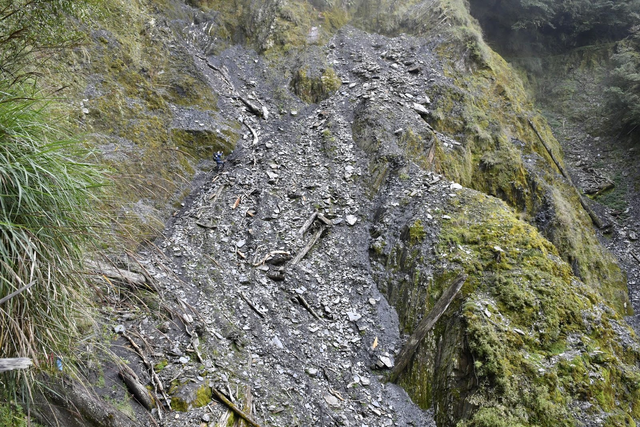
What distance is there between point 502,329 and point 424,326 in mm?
1476

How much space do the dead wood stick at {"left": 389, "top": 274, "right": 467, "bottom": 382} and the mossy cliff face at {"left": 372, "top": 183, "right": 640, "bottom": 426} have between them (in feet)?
0.43

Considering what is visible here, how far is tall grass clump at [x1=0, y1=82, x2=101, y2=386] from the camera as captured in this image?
2.88m

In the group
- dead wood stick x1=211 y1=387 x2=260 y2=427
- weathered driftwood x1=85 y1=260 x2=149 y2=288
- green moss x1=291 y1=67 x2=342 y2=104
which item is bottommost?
dead wood stick x1=211 y1=387 x2=260 y2=427

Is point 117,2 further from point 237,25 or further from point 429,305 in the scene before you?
point 429,305

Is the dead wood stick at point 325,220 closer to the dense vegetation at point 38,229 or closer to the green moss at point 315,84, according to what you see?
the green moss at point 315,84

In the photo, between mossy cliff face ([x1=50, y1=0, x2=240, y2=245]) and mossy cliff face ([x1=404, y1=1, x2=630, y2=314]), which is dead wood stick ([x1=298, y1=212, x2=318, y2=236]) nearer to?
mossy cliff face ([x1=50, y1=0, x2=240, y2=245])

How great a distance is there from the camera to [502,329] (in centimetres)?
688

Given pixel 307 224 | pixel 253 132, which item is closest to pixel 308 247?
pixel 307 224

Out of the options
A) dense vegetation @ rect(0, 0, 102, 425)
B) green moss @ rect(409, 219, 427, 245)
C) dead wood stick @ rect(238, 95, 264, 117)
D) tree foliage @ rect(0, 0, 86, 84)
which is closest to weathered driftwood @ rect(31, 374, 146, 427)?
dense vegetation @ rect(0, 0, 102, 425)

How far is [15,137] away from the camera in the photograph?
3076mm

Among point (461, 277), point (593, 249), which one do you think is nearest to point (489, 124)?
point (593, 249)

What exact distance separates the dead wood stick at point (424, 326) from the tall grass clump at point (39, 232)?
6.04m

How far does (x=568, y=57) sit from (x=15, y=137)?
28.3 meters

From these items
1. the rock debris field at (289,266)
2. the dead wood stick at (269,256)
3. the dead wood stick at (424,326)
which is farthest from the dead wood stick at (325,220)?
the dead wood stick at (424,326)
